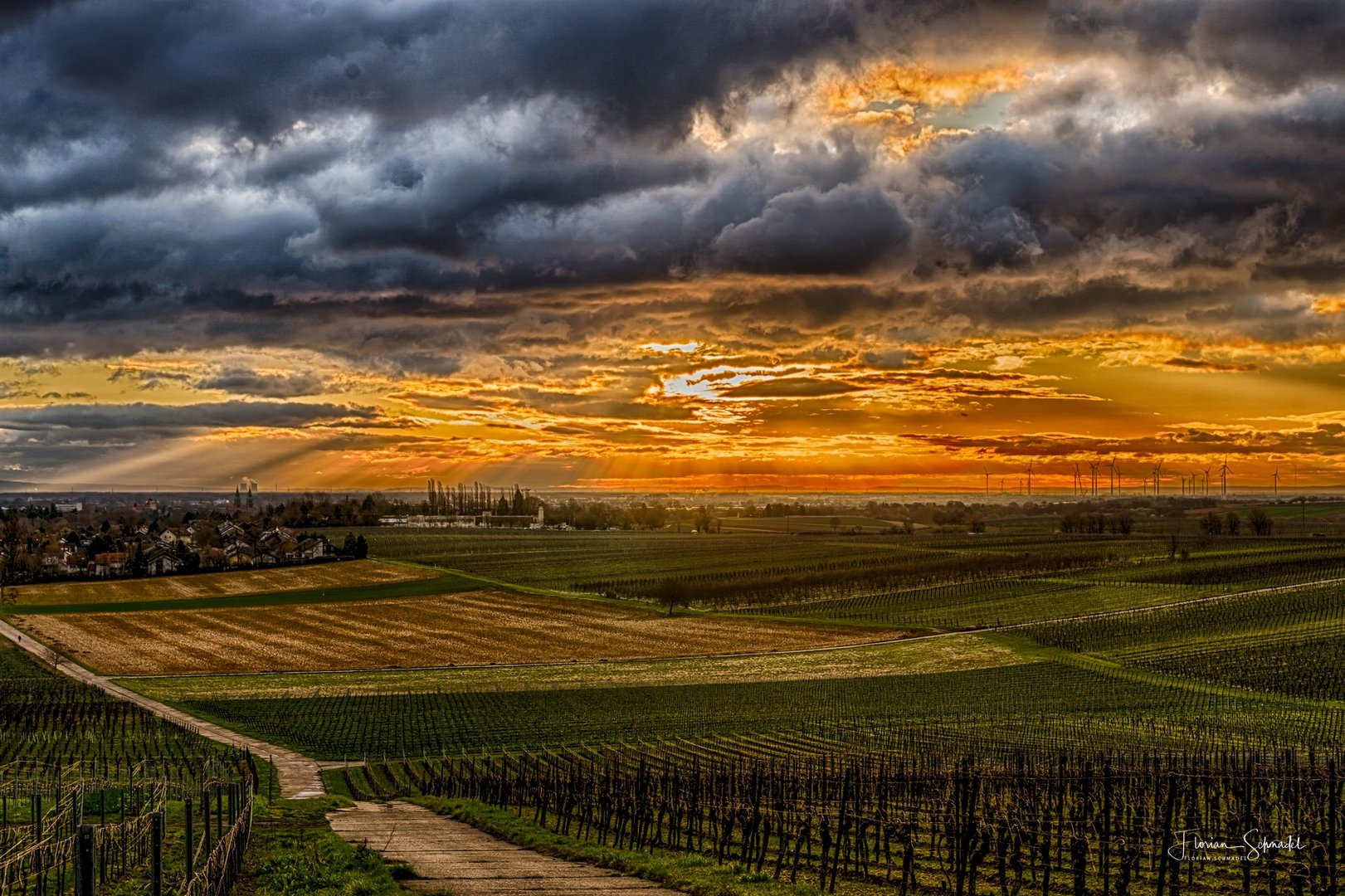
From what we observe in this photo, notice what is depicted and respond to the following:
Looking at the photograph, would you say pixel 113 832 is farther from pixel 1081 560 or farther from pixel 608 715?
pixel 1081 560

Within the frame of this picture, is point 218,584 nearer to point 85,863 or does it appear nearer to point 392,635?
point 392,635

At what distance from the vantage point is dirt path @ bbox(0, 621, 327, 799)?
141 ft

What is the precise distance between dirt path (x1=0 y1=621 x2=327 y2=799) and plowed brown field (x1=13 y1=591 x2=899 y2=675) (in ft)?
7.87

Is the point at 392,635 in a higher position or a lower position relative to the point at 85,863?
lower

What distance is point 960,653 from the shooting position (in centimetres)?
8731

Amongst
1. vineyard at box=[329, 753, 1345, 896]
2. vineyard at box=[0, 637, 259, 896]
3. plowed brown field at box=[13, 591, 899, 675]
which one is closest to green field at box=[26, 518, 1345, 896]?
vineyard at box=[329, 753, 1345, 896]

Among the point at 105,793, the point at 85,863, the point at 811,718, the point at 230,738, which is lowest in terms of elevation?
the point at 230,738

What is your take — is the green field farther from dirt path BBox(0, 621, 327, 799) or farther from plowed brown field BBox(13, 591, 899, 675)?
plowed brown field BBox(13, 591, 899, 675)

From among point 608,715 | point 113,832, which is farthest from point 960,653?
point 113,832

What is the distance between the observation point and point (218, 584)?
14350 centimetres

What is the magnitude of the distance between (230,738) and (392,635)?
46528 millimetres

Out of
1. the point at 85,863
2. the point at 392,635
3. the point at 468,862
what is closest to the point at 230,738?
the point at 468,862

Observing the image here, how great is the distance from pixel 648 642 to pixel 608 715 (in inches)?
1465

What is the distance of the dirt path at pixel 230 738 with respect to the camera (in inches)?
1690
